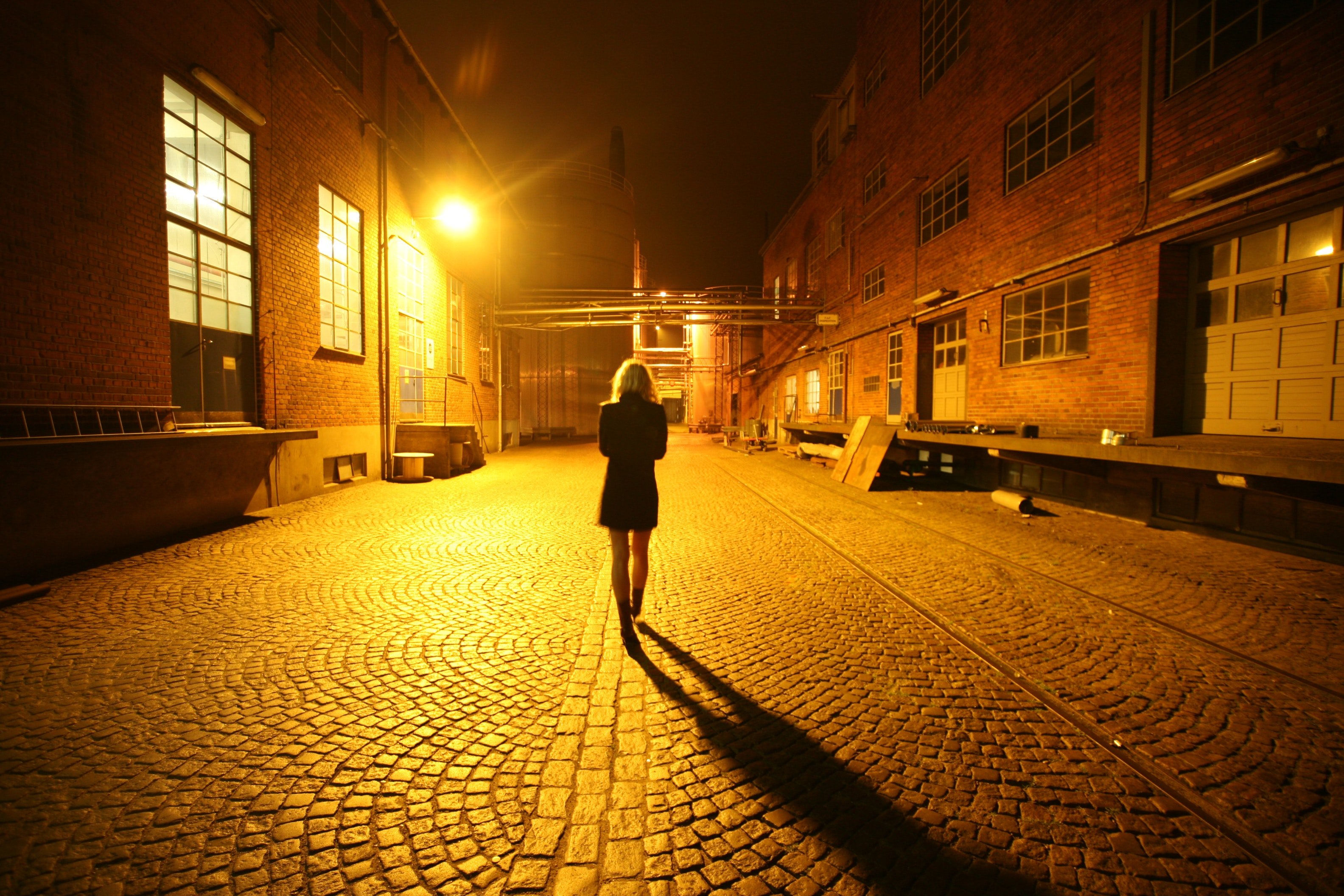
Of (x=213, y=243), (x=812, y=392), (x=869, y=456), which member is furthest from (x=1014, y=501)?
(x=812, y=392)

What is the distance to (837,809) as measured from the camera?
188 cm

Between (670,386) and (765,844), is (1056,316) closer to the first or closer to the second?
(765,844)

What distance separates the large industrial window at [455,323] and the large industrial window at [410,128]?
3.13 m

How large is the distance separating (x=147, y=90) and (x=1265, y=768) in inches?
403

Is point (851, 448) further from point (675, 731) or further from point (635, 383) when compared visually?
point (675, 731)

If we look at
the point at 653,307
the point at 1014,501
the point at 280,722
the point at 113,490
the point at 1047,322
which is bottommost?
the point at 280,722

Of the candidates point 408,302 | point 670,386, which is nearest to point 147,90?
point 408,302

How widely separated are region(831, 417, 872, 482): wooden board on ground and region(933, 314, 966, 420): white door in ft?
6.85

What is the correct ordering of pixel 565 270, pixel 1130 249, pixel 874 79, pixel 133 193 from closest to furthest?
pixel 133 193 → pixel 1130 249 → pixel 874 79 → pixel 565 270

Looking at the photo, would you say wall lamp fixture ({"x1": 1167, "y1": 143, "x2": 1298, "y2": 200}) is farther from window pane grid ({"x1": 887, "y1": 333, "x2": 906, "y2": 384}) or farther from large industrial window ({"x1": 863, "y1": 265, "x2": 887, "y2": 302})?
large industrial window ({"x1": 863, "y1": 265, "x2": 887, "y2": 302})

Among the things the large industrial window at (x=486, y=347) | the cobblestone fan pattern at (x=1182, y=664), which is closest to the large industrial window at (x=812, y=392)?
the large industrial window at (x=486, y=347)

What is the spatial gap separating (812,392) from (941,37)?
36.9 ft

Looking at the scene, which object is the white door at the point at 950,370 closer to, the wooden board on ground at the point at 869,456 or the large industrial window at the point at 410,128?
the wooden board on ground at the point at 869,456

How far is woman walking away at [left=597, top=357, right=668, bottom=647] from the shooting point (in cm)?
335
